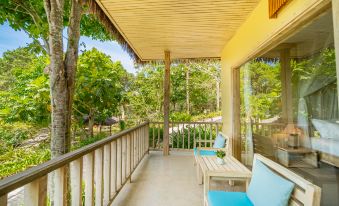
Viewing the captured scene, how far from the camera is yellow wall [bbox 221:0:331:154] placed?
5.69ft

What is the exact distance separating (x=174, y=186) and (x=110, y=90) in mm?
4349

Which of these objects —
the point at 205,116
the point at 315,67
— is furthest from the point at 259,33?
the point at 205,116

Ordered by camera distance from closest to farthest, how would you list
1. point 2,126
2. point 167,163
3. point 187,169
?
point 187,169, point 167,163, point 2,126

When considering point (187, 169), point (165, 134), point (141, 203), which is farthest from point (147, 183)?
point (165, 134)

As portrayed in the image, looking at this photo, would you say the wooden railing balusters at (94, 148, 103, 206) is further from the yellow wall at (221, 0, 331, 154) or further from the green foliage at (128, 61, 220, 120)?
the green foliage at (128, 61, 220, 120)

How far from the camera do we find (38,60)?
288 inches

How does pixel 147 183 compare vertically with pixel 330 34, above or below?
below

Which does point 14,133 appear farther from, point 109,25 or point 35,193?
point 35,193

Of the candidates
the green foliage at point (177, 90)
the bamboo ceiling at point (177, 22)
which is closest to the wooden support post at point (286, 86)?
the bamboo ceiling at point (177, 22)

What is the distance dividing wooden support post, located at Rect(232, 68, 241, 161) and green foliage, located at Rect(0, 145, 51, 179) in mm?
5210

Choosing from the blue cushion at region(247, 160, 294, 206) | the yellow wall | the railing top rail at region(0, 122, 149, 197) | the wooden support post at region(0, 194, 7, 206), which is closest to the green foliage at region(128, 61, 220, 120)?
the yellow wall

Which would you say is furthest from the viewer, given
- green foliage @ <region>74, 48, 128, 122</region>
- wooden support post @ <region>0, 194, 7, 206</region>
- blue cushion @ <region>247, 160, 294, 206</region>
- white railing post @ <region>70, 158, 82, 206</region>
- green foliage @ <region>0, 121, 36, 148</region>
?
green foliage @ <region>0, 121, 36, 148</region>

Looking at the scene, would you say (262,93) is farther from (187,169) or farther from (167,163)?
(167,163)

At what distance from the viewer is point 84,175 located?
2.12 m
